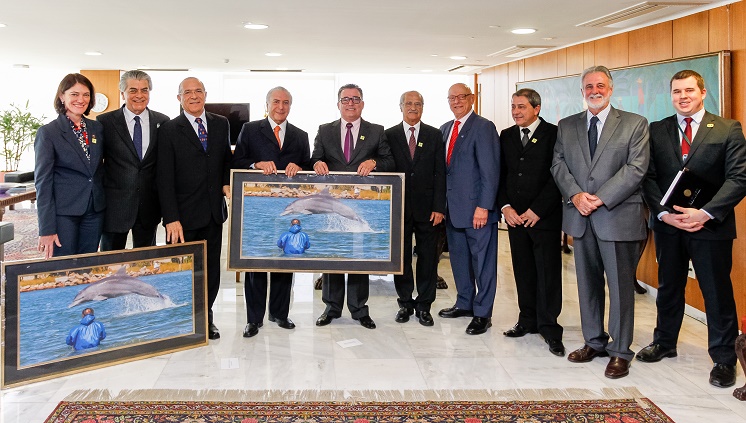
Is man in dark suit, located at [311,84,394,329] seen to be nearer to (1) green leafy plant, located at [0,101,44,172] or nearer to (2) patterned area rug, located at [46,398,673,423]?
(2) patterned area rug, located at [46,398,673,423]

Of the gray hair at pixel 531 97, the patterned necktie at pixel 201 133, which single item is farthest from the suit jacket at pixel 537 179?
the patterned necktie at pixel 201 133

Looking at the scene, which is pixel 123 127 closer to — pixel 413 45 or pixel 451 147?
pixel 451 147

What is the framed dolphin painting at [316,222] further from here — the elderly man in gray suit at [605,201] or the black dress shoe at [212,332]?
the elderly man in gray suit at [605,201]

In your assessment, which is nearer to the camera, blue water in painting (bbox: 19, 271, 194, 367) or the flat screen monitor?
blue water in painting (bbox: 19, 271, 194, 367)

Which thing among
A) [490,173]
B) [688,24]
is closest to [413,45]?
[688,24]

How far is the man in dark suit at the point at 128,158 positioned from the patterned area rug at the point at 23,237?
315 centimetres

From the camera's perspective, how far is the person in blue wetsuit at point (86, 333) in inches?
143

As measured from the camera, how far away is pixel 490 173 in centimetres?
446

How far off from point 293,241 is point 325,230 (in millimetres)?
229

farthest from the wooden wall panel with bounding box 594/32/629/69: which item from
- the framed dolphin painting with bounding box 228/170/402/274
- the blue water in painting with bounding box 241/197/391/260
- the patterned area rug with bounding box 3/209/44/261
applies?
the patterned area rug with bounding box 3/209/44/261

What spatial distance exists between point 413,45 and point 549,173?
4.12 m

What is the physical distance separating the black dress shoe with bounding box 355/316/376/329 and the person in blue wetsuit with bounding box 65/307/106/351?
5.92ft

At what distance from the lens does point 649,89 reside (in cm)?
590

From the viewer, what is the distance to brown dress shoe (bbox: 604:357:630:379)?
3.70 m
